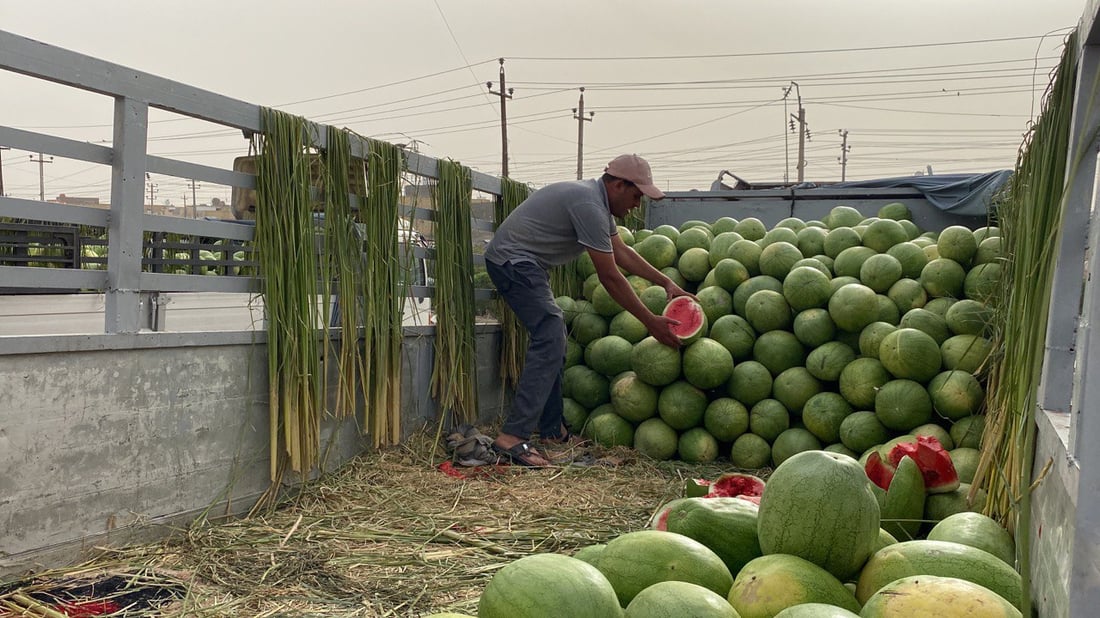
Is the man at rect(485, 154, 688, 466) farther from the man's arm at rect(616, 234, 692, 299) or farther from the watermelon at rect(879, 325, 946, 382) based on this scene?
the watermelon at rect(879, 325, 946, 382)

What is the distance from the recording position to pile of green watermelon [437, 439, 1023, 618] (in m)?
1.72

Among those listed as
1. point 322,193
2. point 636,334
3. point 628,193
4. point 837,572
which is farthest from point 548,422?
point 837,572

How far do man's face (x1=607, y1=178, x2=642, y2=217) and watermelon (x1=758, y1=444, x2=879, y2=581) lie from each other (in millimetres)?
3898

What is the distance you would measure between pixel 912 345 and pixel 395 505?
3.16 m

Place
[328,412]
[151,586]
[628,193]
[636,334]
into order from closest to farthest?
[151,586] → [328,412] → [628,193] → [636,334]

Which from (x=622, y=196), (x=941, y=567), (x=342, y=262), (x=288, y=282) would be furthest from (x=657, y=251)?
(x=941, y=567)

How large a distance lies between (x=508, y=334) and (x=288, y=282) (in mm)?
2466

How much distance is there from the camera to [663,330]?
583cm

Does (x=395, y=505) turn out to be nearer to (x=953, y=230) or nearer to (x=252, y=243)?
(x=252, y=243)

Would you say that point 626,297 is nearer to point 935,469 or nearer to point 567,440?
point 567,440

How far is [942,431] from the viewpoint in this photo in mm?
4648

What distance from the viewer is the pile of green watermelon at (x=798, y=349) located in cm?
492

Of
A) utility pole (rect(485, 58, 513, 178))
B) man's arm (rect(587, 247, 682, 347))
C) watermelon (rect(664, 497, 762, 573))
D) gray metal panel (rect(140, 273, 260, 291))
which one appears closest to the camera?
watermelon (rect(664, 497, 762, 573))

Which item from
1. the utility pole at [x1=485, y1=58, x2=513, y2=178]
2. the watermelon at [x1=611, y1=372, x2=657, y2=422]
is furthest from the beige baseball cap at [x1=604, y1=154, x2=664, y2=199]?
the utility pole at [x1=485, y1=58, x2=513, y2=178]
